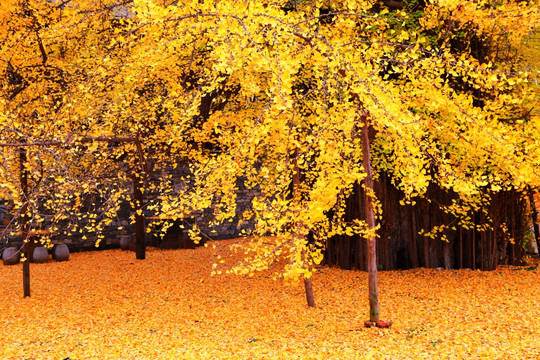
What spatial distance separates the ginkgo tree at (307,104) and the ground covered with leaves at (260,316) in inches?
37.5

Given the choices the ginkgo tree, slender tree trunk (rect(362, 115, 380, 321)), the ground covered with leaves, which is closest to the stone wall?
the ground covered with leaves

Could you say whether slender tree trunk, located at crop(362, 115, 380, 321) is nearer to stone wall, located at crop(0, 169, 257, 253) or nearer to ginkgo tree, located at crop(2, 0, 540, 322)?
ginkgo tree, located at crop(2, 0, 540, 322)

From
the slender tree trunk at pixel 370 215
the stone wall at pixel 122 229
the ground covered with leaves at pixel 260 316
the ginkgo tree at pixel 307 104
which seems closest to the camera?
the ginkgo tree at pixel 307 104

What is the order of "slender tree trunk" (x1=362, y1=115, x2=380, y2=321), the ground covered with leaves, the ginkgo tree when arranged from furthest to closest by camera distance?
1. "slender tree trunk" (x1=362, y1=115, x2=380, y2=321)
2. the ground covered with leaves
3. the ginkgo tree

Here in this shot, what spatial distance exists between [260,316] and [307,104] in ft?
13.0

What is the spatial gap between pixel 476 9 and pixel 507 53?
2857 millimetres

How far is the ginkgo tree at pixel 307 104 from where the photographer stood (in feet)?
19.7

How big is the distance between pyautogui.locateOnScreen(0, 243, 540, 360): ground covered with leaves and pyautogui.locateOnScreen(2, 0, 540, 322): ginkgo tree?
95cm

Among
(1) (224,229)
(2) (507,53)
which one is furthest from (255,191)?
(2) (507,53)

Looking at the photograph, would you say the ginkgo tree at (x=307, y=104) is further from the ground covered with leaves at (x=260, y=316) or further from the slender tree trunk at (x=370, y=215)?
the ground covered with leaves at (x=260, y=316)

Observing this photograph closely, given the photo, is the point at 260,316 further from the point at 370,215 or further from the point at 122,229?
the point at 122,229

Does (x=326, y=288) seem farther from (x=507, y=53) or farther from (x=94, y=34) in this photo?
(x=94, y=34)

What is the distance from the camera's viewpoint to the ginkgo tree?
19.7 ft

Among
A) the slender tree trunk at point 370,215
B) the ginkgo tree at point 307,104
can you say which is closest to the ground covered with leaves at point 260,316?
the slender tree trunk at point 370,215
